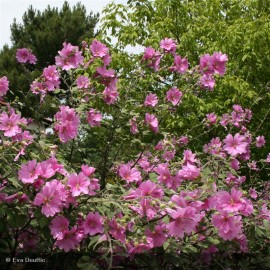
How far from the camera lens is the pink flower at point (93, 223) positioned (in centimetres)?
169

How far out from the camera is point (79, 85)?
256 cm

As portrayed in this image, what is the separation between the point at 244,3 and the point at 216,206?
5652mm

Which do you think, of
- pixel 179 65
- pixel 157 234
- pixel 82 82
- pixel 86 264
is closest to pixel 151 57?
pixel 179 65

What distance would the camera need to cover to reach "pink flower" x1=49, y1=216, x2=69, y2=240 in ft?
5.25

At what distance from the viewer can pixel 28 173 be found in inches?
63.0

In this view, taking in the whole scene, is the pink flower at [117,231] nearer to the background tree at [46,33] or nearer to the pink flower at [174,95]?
the pink flower at [174,95]

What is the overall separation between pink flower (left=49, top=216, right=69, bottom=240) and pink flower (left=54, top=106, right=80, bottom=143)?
1.54ft

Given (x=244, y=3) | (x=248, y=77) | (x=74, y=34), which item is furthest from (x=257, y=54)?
(x=74, y=34)

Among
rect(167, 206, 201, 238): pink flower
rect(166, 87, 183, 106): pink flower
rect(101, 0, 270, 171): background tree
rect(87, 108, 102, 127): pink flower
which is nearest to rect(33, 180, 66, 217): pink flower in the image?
rect(167, 206, 201, 238): pink flower

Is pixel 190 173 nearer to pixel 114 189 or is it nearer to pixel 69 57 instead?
pixel 114 189

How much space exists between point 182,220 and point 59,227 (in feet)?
1.47

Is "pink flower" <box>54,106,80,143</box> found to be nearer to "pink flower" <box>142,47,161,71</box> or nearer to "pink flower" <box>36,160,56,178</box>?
"pink flower" <box>36,160,56,178</box>

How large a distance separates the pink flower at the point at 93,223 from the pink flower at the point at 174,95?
54.4 inches

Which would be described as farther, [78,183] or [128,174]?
[128,174]
